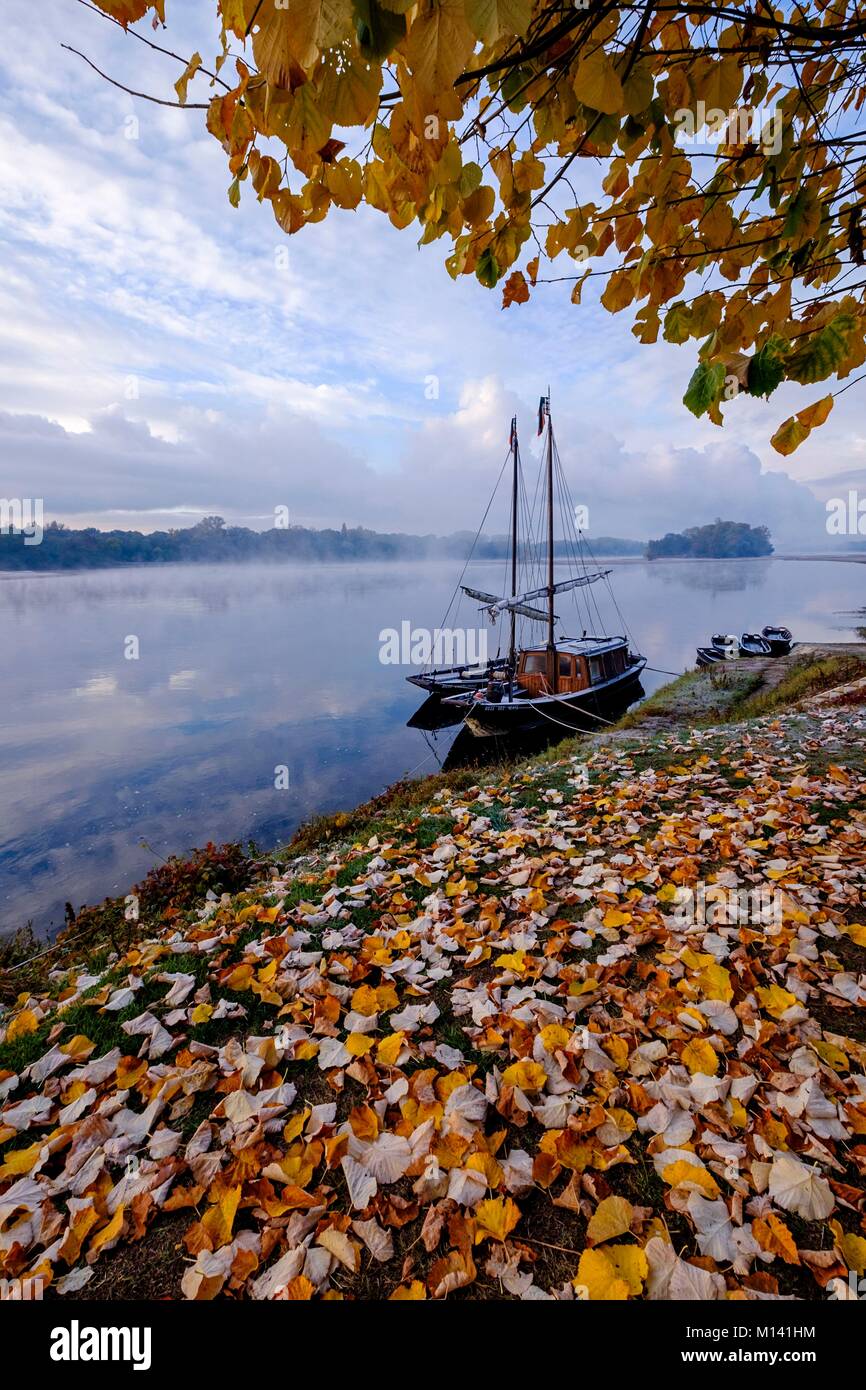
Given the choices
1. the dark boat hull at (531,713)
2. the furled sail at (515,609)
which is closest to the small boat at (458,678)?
the furled sail at (515,609)

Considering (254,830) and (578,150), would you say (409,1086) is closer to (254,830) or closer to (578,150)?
(578,150)

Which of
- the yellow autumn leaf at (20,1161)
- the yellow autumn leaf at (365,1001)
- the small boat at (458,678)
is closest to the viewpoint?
the yellow autumn leaf at (20,1161)

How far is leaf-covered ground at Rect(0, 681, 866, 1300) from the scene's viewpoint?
2090mm

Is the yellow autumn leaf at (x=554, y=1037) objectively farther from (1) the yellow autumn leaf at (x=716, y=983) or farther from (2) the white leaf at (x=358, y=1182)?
(2) the white leaf at (x=358, y=1182)

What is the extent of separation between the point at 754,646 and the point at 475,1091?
35774mm

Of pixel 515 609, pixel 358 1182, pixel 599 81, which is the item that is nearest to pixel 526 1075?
pixel 358 1182

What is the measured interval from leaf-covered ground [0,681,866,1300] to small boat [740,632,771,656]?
30439mm

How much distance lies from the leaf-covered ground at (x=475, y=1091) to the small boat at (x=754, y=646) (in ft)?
99.9

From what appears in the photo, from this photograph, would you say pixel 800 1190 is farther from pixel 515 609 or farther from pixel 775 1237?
pixel 515 609

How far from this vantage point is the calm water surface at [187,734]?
16062 millimetres

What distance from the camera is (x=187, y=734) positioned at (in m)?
28.2

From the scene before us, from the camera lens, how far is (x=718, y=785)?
693 centimetres
